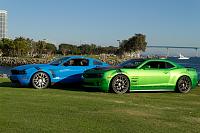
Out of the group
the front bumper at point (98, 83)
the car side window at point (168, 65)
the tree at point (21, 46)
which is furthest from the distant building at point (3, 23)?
the car side window at point (168, 65)

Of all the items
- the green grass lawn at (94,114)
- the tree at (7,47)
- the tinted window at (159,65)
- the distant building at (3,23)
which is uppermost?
the distant building at (3,23)

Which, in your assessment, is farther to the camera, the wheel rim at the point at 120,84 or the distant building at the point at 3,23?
the distant building at the point at 3,23

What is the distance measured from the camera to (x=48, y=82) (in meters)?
15.3

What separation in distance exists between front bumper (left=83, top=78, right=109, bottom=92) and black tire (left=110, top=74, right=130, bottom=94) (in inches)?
7.7

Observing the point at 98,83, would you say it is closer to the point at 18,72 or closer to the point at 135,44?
the point at 18,72

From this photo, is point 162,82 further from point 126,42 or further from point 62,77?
point 126,42

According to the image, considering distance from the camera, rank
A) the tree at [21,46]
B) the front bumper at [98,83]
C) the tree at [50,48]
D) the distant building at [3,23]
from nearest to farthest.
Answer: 1. the front bumper at [98,83]
2. the tree at [21,46]
3. the tree at [50,48]
4. the distant building at [3,23]

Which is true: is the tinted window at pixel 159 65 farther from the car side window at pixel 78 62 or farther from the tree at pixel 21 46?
the tree at pixel 21 46

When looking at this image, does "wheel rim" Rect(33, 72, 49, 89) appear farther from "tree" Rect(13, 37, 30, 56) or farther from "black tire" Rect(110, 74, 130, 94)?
"tree" Rect(13, 37, 30, 56)

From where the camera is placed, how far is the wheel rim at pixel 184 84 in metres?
14.9

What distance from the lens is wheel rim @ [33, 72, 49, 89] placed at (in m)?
15.1

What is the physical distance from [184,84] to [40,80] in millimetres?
5042

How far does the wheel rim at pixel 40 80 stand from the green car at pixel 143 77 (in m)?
1.44

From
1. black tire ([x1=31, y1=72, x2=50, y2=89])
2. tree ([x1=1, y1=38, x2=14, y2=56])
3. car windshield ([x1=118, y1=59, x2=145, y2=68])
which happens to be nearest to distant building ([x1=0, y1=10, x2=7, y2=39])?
tree ([x1=1, y1=38, x2=14, y2=56])
